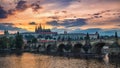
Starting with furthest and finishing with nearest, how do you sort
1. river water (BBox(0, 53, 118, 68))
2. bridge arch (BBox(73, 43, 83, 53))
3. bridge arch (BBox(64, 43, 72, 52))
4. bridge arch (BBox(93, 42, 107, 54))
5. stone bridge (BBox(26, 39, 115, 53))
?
bridge arch (BBox(64, 43, 72, 52)), bridge arch (BBox(73, 43, 83, 53)), bridge arch (BBox(93, 42, 107, 54)), stone bridge (BBox(26, 39, 115, 53)), river water (BBox(0, 53, 118, 68))

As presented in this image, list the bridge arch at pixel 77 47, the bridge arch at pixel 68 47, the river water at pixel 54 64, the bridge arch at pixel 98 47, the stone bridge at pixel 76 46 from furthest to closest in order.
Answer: the bridge arch at pixel 68 47
the bridge arch at pixel 77 47
the bridge arch at pixel 98 47
the stone bridge at pixel 76 46
the river water at pixel 54 64

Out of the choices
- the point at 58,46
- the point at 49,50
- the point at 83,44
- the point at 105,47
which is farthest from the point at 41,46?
the point at 105,47

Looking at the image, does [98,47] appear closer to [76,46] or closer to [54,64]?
[76,46]

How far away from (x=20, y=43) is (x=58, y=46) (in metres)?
23.5

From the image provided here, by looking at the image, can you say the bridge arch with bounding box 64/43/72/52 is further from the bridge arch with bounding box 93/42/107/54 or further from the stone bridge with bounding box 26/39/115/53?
the bridge arch with bounding box 93/42/107/54

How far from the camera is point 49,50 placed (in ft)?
504

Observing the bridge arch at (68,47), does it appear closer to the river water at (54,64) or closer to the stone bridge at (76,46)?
the stone bridge at (76,46)

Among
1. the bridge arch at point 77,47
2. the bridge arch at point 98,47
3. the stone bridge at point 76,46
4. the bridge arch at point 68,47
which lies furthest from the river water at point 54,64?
the bridge arch at point 68,47

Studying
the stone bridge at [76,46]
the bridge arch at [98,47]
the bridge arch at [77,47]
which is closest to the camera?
the stone bridge at [76,46]

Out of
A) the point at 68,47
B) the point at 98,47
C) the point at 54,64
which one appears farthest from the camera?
the point at 68,47

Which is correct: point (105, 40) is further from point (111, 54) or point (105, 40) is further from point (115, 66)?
point (115, 66)

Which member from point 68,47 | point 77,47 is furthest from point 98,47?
point 68,47

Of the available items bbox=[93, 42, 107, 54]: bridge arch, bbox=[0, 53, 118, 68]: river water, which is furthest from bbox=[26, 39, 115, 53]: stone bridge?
bbox=[0, 53, 118, 68]: river water

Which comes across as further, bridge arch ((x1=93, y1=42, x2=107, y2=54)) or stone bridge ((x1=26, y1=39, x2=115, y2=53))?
bridge arch ((x1=93, y1=42, x2=107, y2=54))
